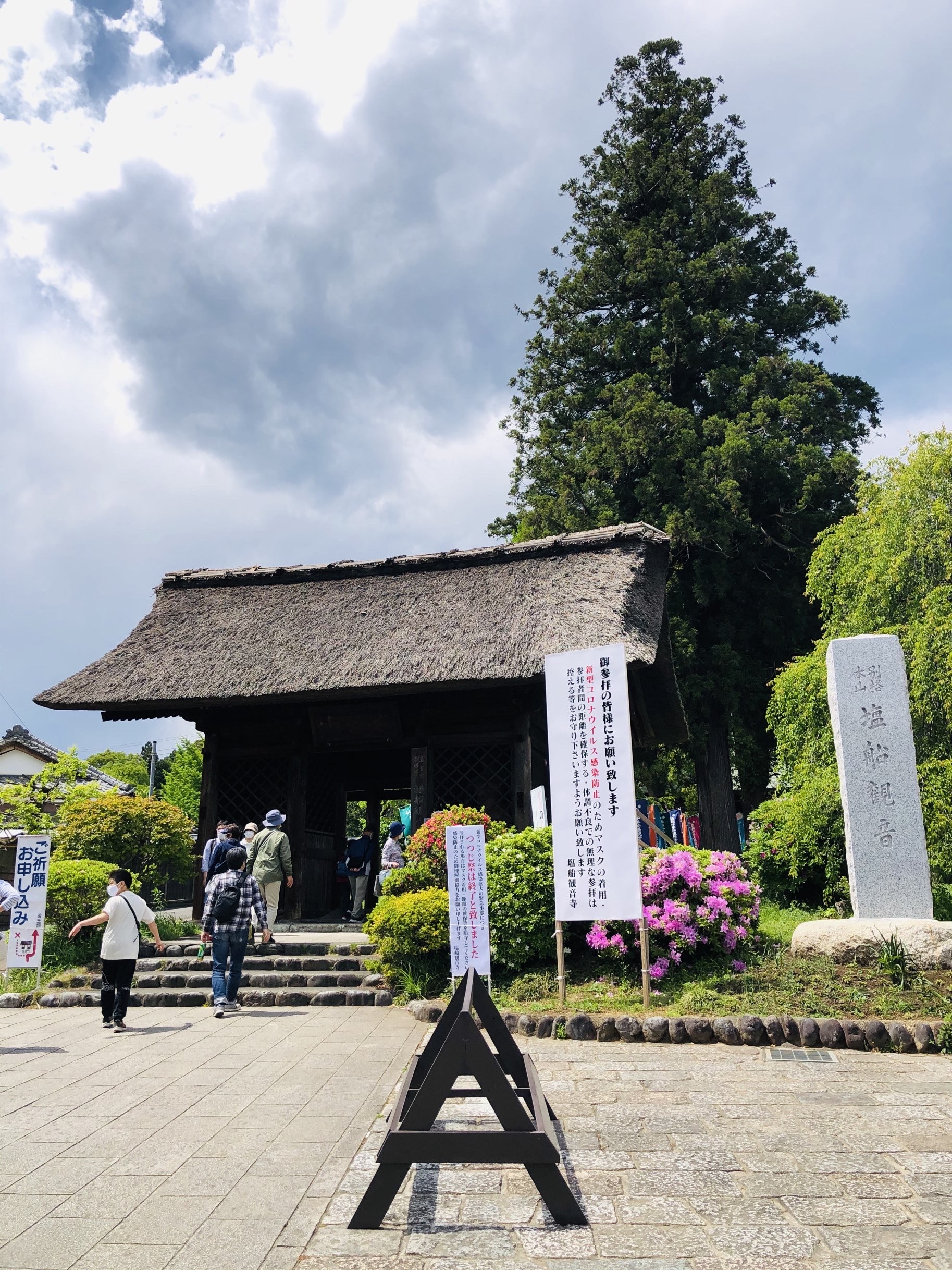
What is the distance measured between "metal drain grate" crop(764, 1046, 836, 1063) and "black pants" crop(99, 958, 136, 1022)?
5.50 meters

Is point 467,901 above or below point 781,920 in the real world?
above

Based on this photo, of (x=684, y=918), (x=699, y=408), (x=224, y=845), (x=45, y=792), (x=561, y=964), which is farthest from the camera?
(x=699, y=408)

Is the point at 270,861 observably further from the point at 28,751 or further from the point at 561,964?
the point at 28,751


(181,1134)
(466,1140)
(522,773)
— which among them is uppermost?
(522,773)

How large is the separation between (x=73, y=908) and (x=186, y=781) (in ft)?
87.6

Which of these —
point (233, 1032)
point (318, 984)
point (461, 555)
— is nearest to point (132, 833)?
point (318, 984)

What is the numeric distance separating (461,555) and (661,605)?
361 cm

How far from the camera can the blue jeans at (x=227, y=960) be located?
27.3 feet

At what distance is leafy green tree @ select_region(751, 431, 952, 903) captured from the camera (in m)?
10.8

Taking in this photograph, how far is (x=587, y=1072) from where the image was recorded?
5.79 metres

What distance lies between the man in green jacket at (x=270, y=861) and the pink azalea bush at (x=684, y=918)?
13.9ft

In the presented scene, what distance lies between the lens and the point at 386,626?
13672 millimetres

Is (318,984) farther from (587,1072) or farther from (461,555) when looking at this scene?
(461,555)

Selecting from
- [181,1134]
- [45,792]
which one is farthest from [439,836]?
[45,792]
